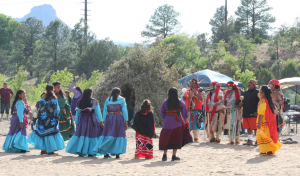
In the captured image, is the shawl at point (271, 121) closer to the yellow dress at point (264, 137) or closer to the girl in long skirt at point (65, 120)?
the yellow dress at point (264, 137)

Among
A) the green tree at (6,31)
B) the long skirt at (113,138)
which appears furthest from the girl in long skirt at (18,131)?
the green tree at (6,31)

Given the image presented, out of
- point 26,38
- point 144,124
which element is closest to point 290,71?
point 144,124

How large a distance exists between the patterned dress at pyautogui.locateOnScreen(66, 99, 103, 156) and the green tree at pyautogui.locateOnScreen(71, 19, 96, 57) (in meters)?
49.1

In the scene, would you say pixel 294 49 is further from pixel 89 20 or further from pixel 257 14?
pixel 89 20

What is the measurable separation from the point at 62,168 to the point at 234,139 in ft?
18.8

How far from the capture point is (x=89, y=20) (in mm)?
54750

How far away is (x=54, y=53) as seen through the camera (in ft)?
169

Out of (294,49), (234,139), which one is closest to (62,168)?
(234,139)

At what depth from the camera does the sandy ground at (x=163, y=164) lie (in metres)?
6.39

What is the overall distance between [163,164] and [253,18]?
216ft

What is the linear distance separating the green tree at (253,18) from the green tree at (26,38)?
122 ft

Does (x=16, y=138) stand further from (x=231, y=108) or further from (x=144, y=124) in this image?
(x=231, y=108)

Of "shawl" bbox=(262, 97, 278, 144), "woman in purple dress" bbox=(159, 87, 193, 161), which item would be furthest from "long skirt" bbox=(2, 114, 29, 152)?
"shawl" bbox=(262, 97, 278, 144)

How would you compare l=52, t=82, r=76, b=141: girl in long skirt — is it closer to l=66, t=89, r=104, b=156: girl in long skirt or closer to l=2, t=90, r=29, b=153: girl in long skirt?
l=2, t=90, r=29, b=153: girl in long skirt
